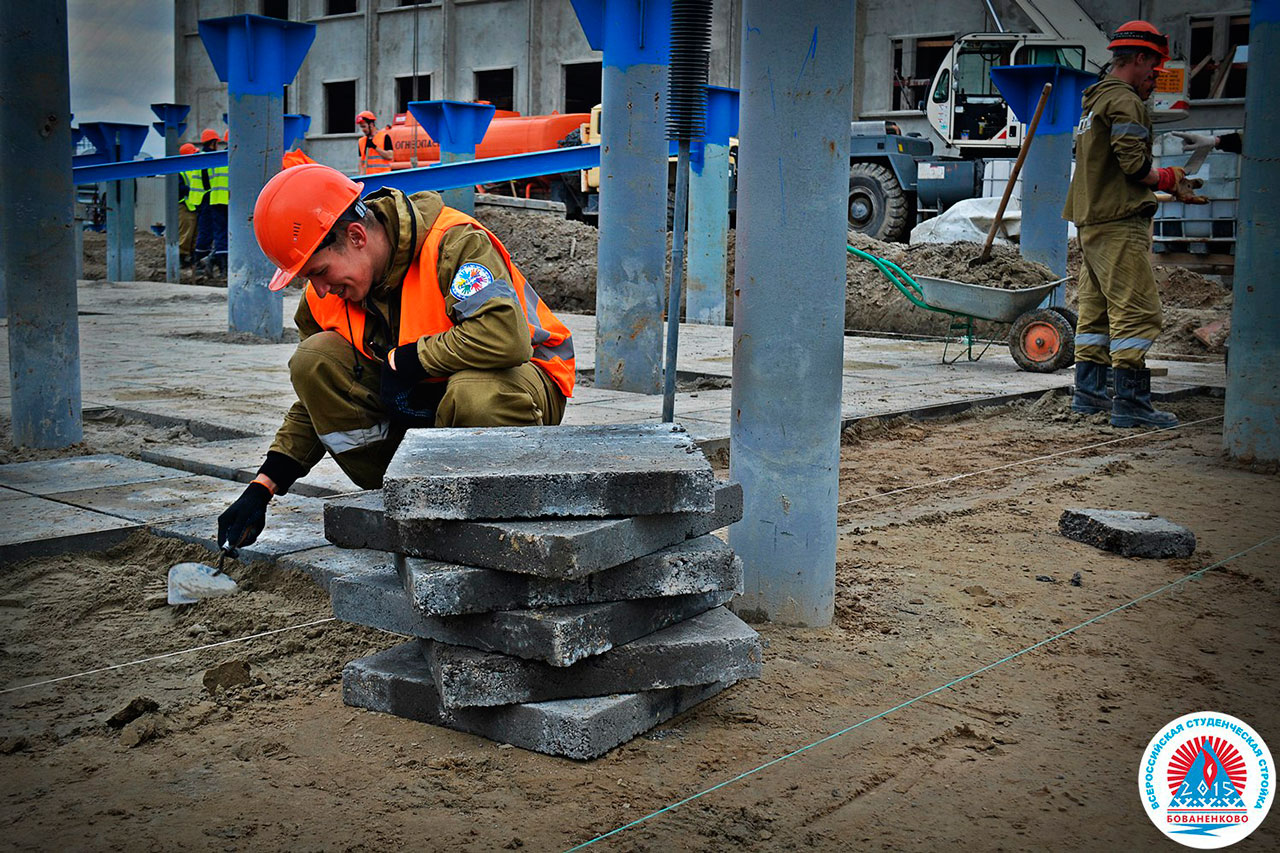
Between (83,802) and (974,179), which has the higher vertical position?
(974,179)

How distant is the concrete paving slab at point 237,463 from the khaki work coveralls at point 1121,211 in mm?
4323

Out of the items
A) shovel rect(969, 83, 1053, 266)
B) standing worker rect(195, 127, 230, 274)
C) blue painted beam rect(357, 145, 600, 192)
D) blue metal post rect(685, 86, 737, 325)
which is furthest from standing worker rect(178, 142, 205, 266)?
shovel rect(969, 83, 1053, 266)

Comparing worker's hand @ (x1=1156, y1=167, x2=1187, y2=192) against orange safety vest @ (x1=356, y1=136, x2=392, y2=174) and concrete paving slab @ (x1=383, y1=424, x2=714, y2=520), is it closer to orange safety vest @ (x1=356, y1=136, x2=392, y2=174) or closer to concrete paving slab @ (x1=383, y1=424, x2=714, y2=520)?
concrete paving slab @ (x1=383, y1=424, x2=714, y2=520)

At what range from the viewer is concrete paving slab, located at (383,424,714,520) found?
2.35m

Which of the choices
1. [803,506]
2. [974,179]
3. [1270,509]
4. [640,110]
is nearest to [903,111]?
[974,179]

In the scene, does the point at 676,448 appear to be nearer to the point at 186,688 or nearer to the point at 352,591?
the point at 352,591

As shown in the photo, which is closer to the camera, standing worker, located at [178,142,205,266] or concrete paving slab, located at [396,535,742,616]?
concrete paving slab, located at [396,535,742,616]

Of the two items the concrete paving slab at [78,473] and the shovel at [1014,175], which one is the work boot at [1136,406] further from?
the concrete paving slab at [78,473]

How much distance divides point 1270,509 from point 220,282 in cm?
1697

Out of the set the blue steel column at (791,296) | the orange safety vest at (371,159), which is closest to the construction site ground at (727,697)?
the blue steel column at (791,296)

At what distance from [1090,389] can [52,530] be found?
5723mm

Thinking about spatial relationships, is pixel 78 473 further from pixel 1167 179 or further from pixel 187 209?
pixel 187 209

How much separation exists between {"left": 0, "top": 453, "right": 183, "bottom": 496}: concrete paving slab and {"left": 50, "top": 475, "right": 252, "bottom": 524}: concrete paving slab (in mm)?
86

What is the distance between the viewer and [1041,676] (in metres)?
2.89
